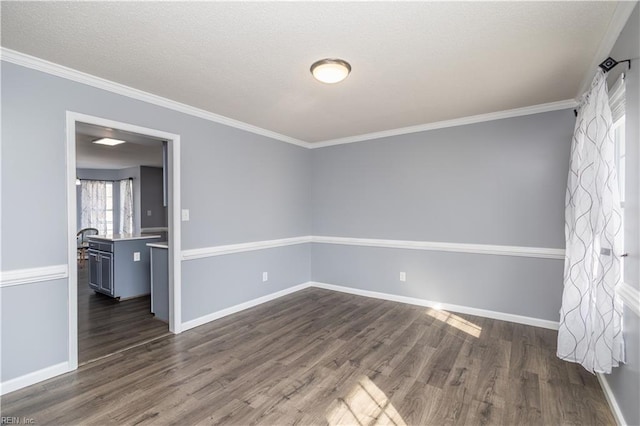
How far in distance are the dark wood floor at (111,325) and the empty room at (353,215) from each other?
37 millimetres

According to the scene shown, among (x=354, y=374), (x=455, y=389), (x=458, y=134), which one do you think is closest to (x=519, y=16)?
(x=458, y=134)

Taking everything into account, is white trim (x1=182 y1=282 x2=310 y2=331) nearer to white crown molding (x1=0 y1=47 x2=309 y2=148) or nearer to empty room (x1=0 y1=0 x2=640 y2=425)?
empty room (x1=0 y1=0 x2=640 y2=425)

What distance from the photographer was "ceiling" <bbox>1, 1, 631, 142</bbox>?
5.72ft

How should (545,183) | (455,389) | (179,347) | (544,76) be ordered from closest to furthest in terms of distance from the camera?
1. (455,389)
2. (544,76)
3. (179,347)
4. (545,183)

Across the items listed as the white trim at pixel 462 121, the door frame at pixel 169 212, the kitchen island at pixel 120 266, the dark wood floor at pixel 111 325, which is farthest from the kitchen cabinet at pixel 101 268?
the white trim at pixel 462 121

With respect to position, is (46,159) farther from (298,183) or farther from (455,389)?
(455,389)

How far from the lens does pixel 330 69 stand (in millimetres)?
2316

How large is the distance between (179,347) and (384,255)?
285cm

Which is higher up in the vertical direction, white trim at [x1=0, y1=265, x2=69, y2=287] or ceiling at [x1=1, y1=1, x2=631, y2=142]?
ceiling at [x1=1, y1=1, x2=631, y2=142]

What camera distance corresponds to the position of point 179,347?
294 cm

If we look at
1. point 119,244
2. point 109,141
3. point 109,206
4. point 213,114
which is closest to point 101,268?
point 119,244

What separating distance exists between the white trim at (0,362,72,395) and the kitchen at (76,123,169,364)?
0.22 meters

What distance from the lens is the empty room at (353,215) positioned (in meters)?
1.91

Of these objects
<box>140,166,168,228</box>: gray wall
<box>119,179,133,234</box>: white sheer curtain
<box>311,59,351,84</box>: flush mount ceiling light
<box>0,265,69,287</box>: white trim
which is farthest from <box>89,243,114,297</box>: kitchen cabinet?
<box>311,59,351,84</box>: flush mount ceiling light
